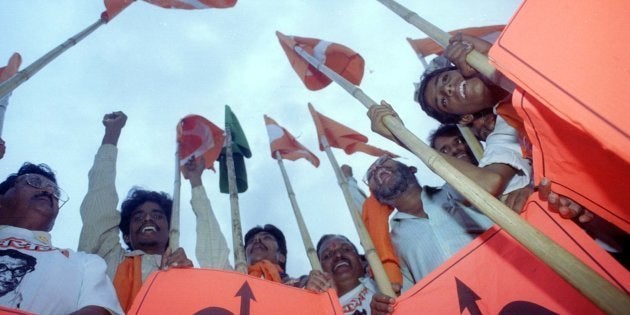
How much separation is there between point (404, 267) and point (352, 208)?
3.27 feet

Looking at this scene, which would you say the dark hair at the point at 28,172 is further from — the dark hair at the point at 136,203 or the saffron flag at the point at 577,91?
the saffron flag at the point at 577,91

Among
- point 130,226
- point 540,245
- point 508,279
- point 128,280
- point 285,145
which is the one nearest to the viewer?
point 540,245

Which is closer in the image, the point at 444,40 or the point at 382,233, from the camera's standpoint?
the point at 444,40

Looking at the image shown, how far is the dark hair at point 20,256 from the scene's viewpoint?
257 cm

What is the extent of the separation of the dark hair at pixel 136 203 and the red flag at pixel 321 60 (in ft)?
7.69

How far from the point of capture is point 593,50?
3.56 feet

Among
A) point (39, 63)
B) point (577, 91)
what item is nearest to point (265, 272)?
point (39, 63)

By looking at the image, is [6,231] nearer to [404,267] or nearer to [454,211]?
[404,267]

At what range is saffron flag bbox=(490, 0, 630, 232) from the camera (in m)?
1.03

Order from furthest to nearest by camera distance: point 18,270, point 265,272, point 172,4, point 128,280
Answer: point 172,4, point 265,272, point 128,280, point 18,270

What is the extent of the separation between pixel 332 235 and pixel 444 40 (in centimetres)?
330

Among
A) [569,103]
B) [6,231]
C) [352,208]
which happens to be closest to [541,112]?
[569,103]

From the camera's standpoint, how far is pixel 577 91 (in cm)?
109

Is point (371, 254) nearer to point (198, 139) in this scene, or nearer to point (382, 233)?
point (382, 233)
